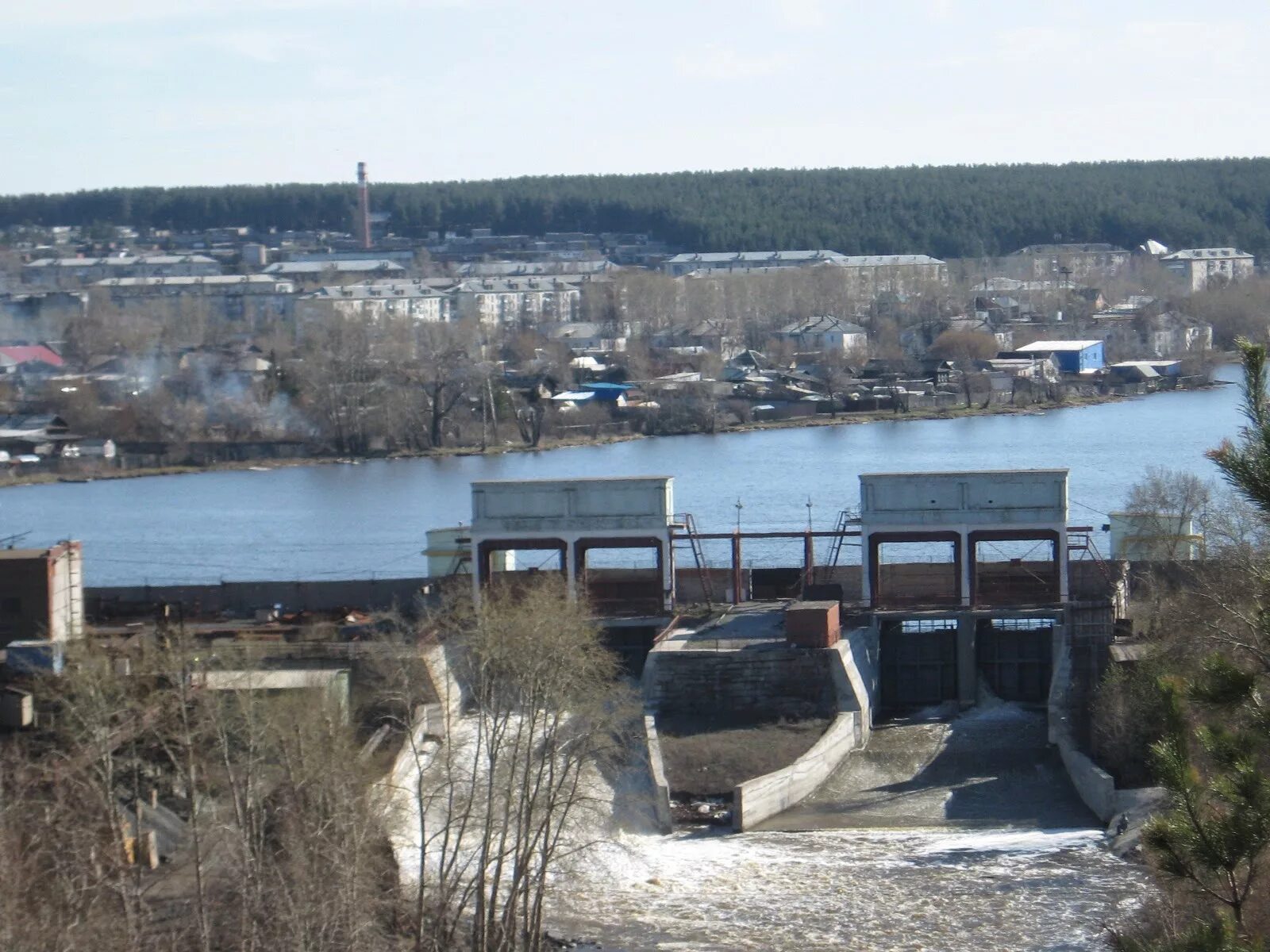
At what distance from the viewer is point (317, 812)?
8.15m

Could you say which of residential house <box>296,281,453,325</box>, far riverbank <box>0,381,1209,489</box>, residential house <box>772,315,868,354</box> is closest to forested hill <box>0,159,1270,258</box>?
residential house <box>296,281,453,325</box>

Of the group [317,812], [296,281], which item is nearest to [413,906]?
[317,812]

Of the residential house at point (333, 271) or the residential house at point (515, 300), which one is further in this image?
the residential house at point (333, 271)

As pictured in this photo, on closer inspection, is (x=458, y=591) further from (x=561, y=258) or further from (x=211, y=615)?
(x=561, y=258)

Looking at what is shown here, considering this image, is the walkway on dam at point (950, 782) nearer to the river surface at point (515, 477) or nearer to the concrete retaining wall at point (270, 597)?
the concrete retaining wall at point (270, 597)

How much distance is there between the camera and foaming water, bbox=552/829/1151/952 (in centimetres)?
973

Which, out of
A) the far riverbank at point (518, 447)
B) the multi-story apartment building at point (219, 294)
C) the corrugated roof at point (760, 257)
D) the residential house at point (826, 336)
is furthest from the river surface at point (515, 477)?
the corrugated roof at point (760, 257)

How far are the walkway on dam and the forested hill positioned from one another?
233ft

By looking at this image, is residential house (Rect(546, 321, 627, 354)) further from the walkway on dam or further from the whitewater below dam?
the whitewater below dam

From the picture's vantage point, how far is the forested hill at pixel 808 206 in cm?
8488

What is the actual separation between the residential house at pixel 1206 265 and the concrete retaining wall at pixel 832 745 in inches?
2292

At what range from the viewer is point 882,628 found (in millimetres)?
15516

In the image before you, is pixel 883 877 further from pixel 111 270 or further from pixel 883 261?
pixel 111 270

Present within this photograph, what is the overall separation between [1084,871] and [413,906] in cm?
376
